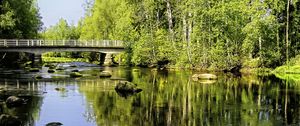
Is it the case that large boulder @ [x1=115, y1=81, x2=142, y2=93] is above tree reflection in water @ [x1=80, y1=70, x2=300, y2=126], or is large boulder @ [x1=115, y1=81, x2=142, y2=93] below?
above

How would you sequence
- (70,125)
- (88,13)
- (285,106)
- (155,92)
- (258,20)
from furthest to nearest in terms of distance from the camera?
(88,13)
(258,20)
(155,92)
(285,106)
(70,125)

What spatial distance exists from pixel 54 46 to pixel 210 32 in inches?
1270

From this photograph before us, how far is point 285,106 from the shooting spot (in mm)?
28281

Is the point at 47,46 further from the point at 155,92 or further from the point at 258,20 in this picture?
the point at 155,92

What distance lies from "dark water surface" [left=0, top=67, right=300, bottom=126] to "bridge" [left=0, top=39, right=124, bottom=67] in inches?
1531

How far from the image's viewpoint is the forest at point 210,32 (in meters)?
61.4

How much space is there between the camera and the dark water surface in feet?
76.5

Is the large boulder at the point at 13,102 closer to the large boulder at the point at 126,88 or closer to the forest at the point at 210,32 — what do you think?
the large boulder at the point at 126,88

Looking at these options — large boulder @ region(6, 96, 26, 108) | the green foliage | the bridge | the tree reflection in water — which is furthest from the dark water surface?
the green foliage

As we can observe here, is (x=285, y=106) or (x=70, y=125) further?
(x=285, y=106)

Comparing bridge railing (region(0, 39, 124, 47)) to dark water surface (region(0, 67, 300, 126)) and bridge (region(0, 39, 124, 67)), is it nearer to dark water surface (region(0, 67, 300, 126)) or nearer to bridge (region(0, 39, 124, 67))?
bridge (region(0, 39, 124, 67))

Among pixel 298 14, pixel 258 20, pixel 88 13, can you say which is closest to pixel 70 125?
pixel 258 20

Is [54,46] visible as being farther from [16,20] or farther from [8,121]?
[8,121]

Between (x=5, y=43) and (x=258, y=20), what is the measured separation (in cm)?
4143
